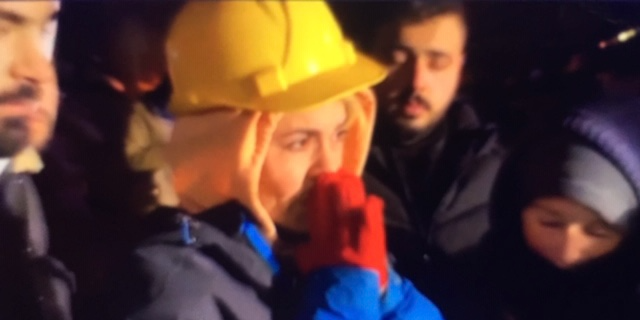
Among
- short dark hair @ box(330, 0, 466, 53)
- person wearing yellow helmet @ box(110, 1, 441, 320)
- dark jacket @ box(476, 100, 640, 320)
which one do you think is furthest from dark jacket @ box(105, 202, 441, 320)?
short dark hair @ box(330, 0, 466, 53)

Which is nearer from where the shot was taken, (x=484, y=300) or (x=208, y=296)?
(x=208, y=296)

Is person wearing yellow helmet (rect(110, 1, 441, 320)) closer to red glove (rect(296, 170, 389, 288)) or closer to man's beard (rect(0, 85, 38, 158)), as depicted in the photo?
red glove (rect(296, 170, 389, 288))

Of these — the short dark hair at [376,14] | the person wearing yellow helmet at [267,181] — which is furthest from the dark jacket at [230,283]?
the short dark hair at [376,14]

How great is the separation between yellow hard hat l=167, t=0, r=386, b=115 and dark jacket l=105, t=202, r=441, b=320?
126 millimetres

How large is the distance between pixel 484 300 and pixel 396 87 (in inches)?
10.7

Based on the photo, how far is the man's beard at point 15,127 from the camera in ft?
3.36

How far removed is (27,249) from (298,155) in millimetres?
323

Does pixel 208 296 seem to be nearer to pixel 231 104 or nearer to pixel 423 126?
pixel 231 104

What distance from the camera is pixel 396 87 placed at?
1.03 metres

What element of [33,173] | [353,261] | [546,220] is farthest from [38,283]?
A: [546,220]

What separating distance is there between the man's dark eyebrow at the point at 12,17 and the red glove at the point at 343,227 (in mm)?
377

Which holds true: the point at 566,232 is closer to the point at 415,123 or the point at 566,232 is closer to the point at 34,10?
the point at 415,123

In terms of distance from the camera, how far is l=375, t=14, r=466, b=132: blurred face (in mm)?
1022

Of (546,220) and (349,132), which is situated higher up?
(349,132)
